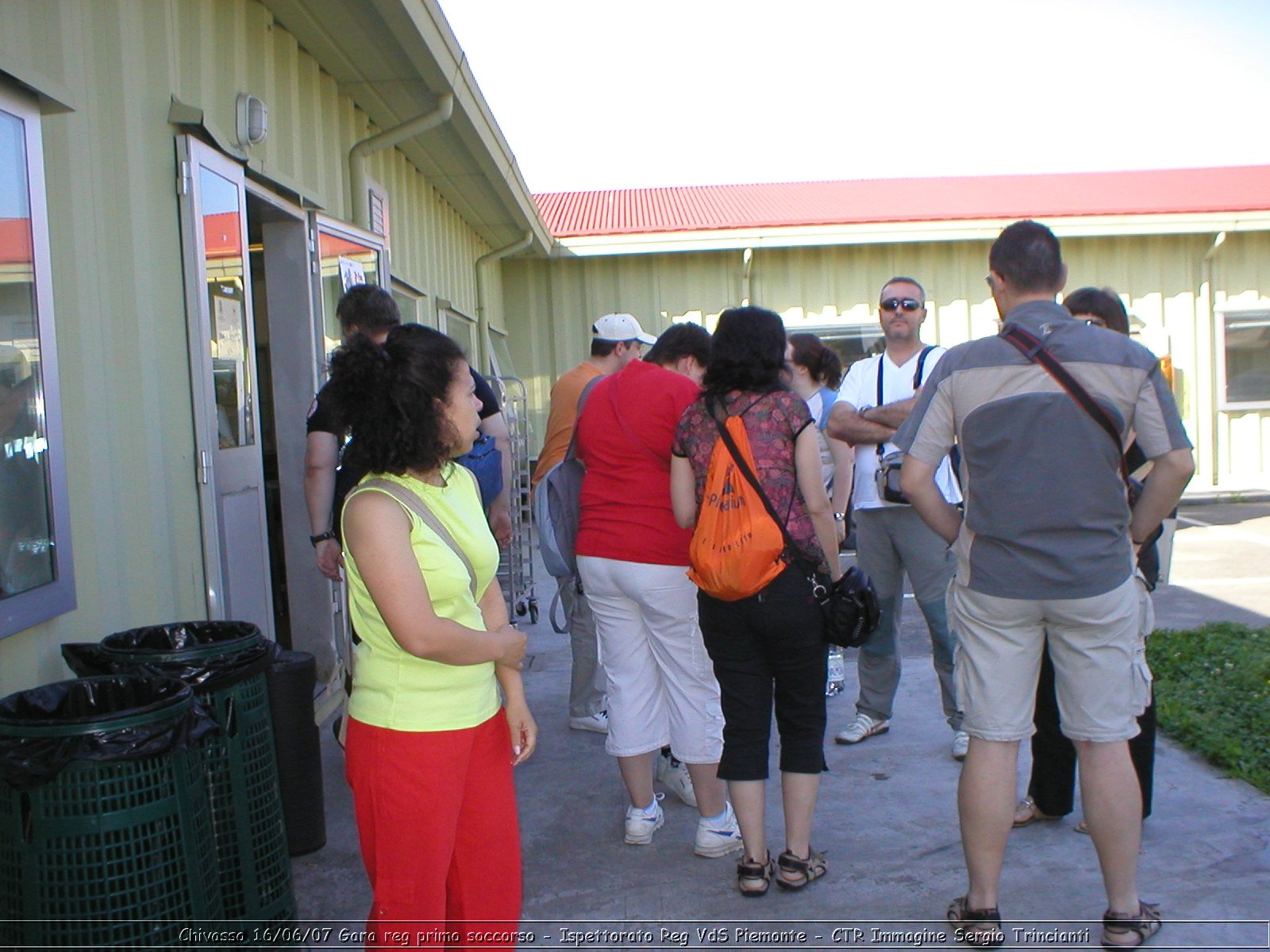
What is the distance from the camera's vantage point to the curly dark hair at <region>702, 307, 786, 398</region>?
3.19 m

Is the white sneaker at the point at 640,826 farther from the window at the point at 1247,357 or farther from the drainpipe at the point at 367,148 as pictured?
the window at the point at 1247,357

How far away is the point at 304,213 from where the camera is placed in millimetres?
5250

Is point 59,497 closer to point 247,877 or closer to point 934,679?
point 247,877

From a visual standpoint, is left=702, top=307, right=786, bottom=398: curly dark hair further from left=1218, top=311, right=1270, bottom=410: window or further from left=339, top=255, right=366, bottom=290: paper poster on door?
left=1218, top=311, right=1270, bottom=410: window

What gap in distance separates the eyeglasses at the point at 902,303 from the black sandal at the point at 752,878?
2224 mm

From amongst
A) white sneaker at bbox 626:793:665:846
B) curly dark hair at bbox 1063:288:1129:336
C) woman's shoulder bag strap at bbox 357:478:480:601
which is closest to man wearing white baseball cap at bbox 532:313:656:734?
white sneaker at bbox 626:793:665:846

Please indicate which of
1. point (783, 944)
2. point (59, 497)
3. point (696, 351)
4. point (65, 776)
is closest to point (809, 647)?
point (783, 944)

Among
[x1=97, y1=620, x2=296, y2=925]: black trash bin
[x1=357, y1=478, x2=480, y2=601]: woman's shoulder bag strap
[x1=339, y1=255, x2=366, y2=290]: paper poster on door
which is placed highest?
[x1=339, y1=255, x2=366, y2=290]: paper poster on door

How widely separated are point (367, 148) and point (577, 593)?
3239 millimetres

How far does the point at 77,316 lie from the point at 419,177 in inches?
226

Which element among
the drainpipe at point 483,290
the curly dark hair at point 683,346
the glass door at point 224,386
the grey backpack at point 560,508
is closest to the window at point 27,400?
the glass door at point 224,386

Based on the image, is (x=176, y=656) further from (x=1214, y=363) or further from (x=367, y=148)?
(x=1214, y=363)

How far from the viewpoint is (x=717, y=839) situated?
137 inches

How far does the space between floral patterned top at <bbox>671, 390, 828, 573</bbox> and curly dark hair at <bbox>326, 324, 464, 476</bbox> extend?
1.15m
